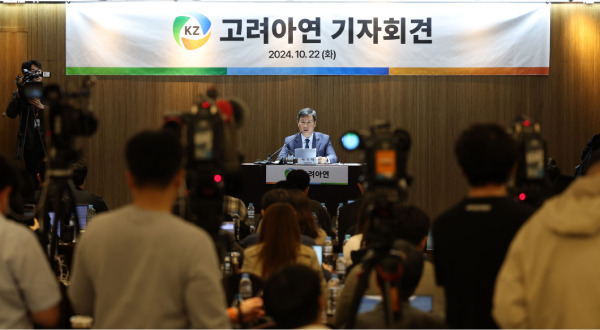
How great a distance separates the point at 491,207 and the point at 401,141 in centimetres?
38

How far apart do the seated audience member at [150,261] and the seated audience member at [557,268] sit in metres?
0.87

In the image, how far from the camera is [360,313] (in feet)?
8.41

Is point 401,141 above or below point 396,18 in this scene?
below

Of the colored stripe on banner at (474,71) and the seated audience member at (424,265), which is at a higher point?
the colored stripe on banner at (474,71)

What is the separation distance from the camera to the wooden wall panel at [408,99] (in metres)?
9.27

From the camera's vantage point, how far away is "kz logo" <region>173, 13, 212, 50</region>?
898cm

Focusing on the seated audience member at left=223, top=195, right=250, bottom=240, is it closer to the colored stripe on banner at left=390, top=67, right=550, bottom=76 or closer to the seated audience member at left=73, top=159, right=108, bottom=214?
the seated audience member at left=73, top=159, right=108, bottom=214

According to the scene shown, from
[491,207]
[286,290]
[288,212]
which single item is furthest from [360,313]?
[288,212]

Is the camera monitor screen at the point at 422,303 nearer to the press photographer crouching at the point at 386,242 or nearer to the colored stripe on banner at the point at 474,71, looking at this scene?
the press photographer crouching at the point at 386,242

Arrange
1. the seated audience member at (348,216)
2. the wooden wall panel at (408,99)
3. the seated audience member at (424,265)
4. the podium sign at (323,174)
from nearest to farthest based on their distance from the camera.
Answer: the seated audience member at (424,265) → the seated audience member at (348,216) → the podium sign at (323,174) → the wooden wall panel at (408,99)

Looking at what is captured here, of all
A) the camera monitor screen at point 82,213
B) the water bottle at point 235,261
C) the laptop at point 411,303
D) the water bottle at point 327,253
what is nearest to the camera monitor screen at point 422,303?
the laptop at point 411,303

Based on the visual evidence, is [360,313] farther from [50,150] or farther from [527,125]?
[50,150]

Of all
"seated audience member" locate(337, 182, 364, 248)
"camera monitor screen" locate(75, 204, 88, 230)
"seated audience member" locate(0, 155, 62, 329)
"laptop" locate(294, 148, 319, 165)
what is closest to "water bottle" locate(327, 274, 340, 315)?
"seated audience member" locate(337, 182, 364, 248)

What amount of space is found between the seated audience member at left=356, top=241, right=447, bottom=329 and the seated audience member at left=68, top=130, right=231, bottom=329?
632 millimetres
